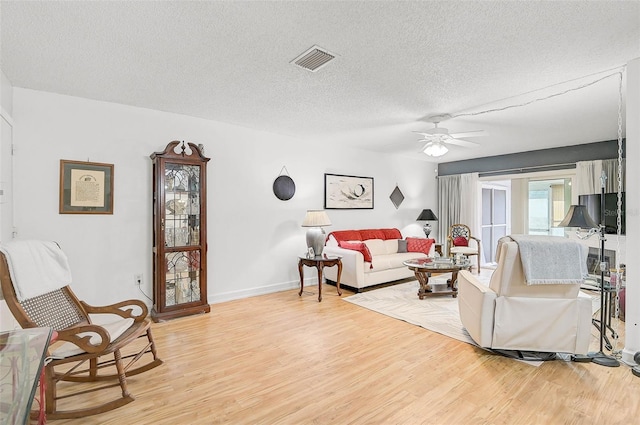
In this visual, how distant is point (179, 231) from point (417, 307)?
3.06m

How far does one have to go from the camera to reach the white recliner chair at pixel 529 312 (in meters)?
2.55

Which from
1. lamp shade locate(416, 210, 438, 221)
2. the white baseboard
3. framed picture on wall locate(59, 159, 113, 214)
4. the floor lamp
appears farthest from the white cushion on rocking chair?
lamp shade locate(416, 210, 438, 221)

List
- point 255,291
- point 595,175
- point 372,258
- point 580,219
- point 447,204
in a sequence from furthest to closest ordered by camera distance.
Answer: point 447,204
point 595,175
point 372,258
point 255,291
point 580,219

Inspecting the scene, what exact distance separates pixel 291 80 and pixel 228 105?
1030mm

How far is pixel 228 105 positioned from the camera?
3.61 meters

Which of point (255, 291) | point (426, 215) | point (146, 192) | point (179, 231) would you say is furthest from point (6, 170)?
point (426, 215)

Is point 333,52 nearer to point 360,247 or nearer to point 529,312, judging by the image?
point 529,312

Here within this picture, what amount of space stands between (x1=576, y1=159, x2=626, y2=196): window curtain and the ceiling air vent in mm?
5079

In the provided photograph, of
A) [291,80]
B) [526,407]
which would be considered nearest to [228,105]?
[291,80]

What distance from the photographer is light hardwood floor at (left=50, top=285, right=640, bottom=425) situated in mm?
1941

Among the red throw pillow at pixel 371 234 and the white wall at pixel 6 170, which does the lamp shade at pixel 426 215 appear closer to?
the red throw pillow at pixel 371 234

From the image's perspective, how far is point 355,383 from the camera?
231 centimetres

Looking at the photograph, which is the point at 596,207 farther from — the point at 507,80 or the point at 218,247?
the point at 218,247

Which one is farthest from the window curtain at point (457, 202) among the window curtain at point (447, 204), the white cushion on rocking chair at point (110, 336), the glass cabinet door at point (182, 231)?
the white cushion on rocking chair at point (110, 336)
